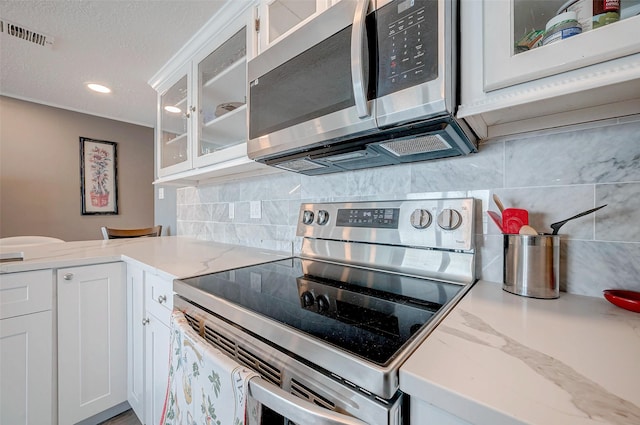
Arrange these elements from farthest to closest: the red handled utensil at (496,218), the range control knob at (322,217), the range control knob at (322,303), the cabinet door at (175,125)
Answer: the cabinet door at (175,125) → the range control knob at (322,217) → the red handled utensil at (496,218) → the range control knob at (322,303)

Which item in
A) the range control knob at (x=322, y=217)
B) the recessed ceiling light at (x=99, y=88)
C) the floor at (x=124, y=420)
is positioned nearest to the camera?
the range control knob at (x=322, y=217)

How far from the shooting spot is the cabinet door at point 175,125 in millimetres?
1676

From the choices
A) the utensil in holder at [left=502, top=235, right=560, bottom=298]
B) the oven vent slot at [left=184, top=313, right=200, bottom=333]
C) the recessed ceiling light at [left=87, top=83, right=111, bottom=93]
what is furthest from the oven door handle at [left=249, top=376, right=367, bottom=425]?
the recessed ceiling light at [left=87, top=83, right=111, bottom=93]

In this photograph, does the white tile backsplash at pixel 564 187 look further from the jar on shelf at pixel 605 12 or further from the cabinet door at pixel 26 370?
the cabinet door at pixel 26 370

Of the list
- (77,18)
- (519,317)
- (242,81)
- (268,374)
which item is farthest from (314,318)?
(77,18)

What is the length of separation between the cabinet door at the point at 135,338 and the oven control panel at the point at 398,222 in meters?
0.83

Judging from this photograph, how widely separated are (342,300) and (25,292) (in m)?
1.42

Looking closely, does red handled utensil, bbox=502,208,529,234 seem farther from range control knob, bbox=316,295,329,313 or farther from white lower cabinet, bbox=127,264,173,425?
white lower cabinet, bbox=127,264,173,425

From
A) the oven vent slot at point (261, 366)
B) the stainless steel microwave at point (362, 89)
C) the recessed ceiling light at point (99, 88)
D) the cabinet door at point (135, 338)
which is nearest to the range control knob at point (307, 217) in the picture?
the stainless steel microwave at point (362, 89)

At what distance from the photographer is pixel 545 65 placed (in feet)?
1.76

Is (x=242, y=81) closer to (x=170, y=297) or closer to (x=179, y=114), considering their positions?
(x=179, y=114)

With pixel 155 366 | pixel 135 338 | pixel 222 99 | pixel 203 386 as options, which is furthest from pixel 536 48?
pixel 135 338

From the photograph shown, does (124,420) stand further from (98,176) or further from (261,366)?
(98,176)

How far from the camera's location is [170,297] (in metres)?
1.04
